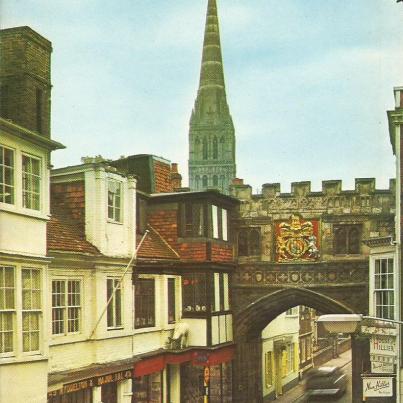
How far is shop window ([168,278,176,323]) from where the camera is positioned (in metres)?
28.1

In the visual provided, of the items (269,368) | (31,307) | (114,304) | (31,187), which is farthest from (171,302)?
(31,187)

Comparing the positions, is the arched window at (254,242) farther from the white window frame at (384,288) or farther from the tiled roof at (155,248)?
the white window frame at (384,288)

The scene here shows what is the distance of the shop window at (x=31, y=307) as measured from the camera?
16.8 m

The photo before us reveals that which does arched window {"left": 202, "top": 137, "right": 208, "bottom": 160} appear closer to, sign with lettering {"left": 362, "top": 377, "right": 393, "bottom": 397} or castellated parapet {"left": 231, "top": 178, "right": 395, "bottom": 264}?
castellated parapet {"left": 231, "top": 178, "right": 395, "bottom": 264}

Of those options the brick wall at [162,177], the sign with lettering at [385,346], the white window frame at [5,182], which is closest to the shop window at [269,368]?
the brick wall at [162,177]

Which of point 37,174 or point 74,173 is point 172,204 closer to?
point 74,173

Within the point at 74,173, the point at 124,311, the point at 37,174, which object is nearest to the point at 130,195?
the point at 74,173

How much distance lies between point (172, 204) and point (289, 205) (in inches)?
223

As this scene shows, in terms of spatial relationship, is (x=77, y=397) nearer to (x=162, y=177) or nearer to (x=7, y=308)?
(x=7, y=308)

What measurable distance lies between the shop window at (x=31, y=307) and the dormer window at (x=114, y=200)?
21.3 feet

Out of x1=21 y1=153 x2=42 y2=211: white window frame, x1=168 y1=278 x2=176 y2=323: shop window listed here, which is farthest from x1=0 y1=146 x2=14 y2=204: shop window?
x1=168 y1=278 x2=176 y2=323: shop window

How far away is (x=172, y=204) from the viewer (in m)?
29.4

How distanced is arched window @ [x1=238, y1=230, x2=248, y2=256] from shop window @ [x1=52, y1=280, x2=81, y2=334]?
12544mm

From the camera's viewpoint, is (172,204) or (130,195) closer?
(130,195)
